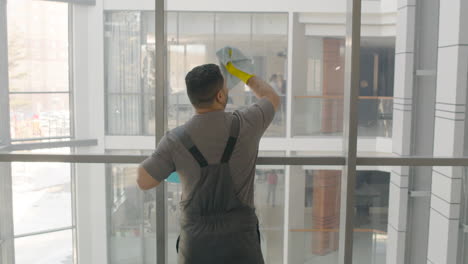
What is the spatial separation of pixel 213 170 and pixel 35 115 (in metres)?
8.02

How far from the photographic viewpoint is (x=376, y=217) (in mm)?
7938

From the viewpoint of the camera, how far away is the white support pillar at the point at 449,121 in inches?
244

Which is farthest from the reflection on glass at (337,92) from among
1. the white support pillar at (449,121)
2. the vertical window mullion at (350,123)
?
the vertical window mullion at (350,123)

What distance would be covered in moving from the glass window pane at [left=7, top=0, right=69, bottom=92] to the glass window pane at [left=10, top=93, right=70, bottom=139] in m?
0.24

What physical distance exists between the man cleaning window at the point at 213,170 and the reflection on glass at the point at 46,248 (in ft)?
26.0

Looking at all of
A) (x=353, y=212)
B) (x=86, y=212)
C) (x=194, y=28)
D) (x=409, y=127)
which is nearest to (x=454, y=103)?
(x=409, y=127)

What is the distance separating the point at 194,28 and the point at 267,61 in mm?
1522

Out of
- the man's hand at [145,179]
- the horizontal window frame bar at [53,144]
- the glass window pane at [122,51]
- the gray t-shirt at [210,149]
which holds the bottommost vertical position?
the horizontal window frame bar at [53,144]

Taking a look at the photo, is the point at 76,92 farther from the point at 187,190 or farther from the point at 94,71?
the point at 187,190

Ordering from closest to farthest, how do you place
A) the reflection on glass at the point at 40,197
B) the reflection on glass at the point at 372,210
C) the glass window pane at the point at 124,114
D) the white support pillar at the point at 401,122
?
the reflection on glass at the point at 372,210
the white support pillar at the point at 401,122
the glass window pane at the point at 124,114
the reflection on glass at the point at 40,197

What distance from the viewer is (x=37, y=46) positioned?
9.48 meters

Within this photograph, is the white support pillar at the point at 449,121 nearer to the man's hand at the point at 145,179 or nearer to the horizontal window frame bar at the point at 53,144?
the man's hand at the point at 145,179

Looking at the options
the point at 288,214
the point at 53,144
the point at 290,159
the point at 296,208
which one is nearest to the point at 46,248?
the point at 53,144

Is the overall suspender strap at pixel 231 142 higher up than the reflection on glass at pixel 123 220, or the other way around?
the overall suspender strap at pixel 231 142
